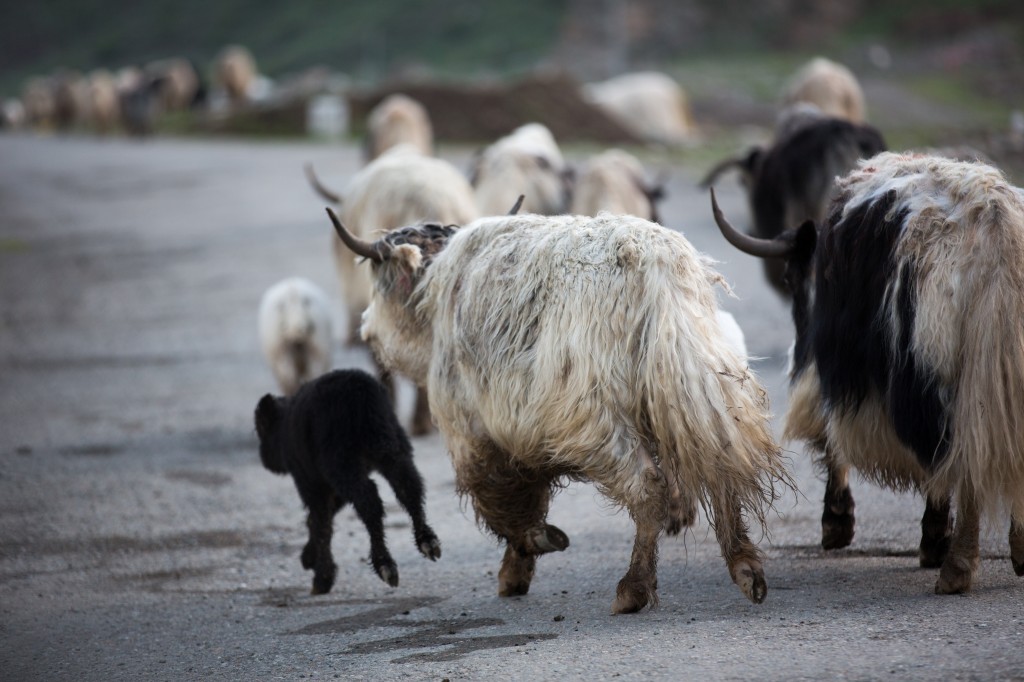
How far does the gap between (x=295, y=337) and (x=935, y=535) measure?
16.0ft

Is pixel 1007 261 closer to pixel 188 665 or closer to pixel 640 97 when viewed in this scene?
pixel 188 665

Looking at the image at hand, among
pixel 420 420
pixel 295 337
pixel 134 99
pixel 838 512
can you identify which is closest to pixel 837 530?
pixel 838 512

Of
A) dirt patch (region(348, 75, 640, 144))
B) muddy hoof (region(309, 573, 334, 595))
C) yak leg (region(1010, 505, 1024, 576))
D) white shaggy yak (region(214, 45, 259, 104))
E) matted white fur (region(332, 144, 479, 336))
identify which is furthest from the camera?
white shaggy yak (region(214, 45, 259, 104))

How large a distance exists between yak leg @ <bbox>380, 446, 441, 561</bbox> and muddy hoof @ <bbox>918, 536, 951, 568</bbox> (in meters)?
2.00

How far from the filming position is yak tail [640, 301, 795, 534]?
4828 millimetres

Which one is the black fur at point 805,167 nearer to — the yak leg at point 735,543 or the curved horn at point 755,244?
the curved horn at point 755,244

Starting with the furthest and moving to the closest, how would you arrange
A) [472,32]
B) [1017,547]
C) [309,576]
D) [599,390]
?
1. [472,32]
2. [309,576]
3. [1017,547]
4. [599,390]

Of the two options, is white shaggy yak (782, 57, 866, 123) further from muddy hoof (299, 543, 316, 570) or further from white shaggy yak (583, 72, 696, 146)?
white shaggy yak (583, 72, 696, 146)

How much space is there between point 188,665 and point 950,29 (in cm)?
4769

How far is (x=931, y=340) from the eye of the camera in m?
4.83

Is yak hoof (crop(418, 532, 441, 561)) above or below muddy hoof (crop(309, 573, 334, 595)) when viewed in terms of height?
above

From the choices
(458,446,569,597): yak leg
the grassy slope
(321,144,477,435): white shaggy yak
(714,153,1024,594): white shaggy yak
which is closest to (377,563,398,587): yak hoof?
(458,446,569,597): yak leg

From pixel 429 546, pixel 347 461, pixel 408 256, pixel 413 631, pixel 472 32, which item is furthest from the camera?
pixel 472 32

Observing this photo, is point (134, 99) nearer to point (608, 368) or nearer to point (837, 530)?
point (837, 530)
